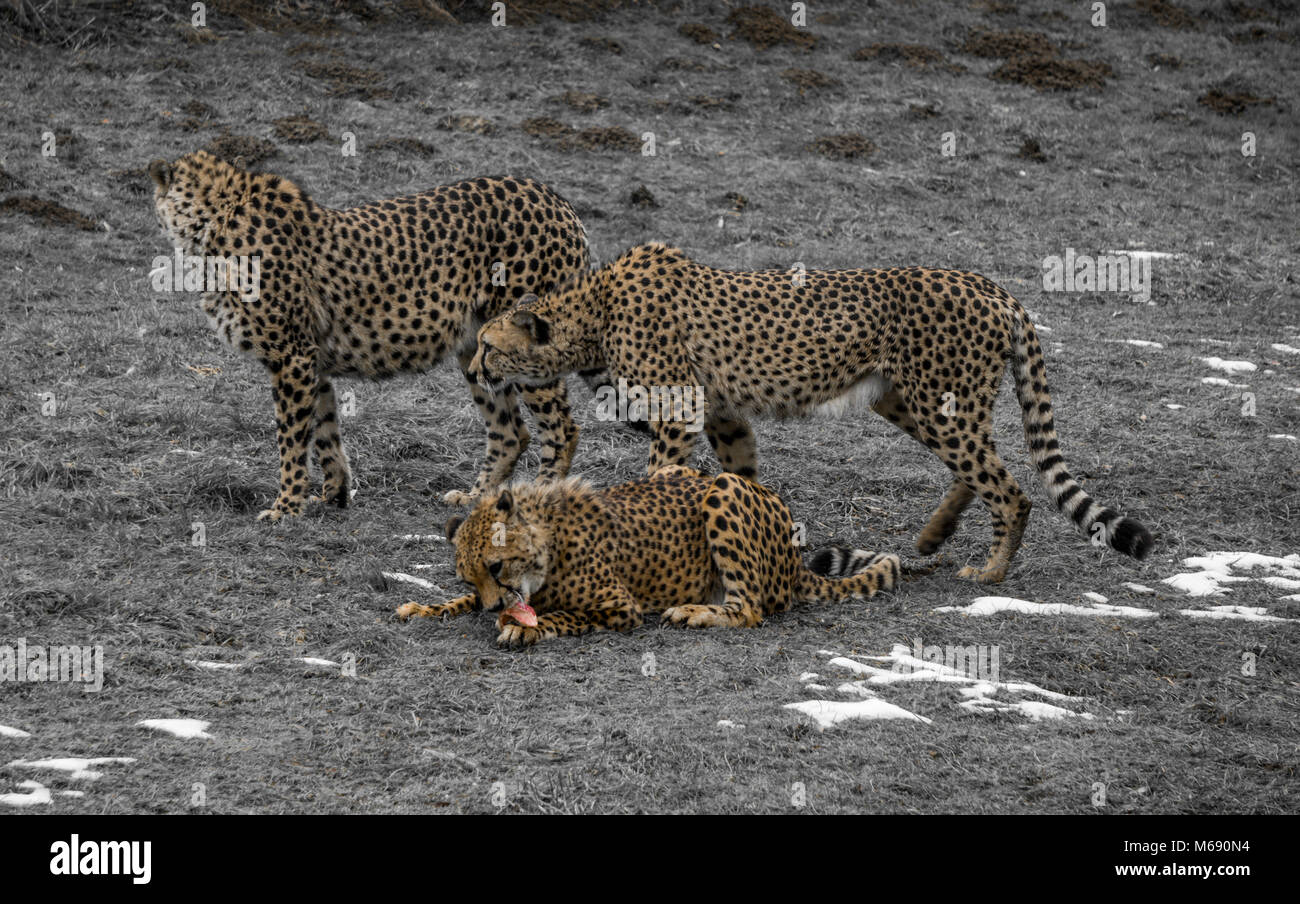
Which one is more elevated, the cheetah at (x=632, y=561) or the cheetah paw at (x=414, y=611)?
the cheetah at (x=632, y=561)

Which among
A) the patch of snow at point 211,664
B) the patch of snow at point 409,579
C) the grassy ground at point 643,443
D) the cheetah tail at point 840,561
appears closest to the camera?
the grassy ground at point 643,443

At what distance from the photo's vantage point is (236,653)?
5.16m

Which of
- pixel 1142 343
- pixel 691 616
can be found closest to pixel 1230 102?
pixel 1142 343

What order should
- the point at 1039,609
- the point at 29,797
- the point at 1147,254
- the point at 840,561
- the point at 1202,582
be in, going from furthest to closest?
1. the point at 1147,254
2. the point at 1202,582
3. the point at 840,561
4. the point at 1039,609
5. the point at 29,797

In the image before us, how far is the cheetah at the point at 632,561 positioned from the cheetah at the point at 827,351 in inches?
27.7

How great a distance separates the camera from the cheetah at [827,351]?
21.5 feet

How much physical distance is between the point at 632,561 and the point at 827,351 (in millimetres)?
1627

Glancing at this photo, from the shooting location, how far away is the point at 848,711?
15.5 feet

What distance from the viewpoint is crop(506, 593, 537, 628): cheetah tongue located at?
17.6 feet

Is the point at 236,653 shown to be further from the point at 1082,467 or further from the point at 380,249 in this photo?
the point at 1082,467

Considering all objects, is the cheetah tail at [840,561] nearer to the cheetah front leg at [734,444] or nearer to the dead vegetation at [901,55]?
the cheetah front leg at [734,444]

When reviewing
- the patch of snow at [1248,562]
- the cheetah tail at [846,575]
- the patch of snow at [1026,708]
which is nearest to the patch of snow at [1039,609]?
the cheetah tail at [846,575]

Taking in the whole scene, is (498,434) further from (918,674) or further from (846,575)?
(918,674)

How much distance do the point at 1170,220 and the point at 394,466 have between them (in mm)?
9927
